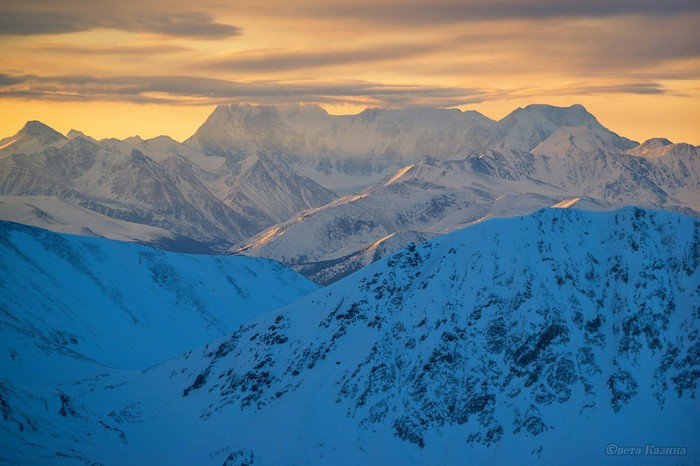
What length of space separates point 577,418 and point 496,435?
589 inches

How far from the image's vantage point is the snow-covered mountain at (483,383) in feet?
558

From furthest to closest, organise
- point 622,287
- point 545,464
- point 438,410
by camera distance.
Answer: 1. point 622,287
2. point 438,410
3. point 545,464

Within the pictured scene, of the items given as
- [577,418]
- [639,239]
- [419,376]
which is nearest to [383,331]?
[419,376]

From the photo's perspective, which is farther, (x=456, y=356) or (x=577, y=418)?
(x=456, y=356)

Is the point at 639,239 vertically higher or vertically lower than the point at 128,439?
higher

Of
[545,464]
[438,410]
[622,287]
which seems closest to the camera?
[545,464]

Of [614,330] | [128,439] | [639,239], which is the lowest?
[128,439]

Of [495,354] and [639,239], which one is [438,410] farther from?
[639,239]

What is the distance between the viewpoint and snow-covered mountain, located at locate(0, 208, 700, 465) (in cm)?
17000

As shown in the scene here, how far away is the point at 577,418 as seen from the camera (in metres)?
171

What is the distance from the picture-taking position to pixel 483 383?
178 metres

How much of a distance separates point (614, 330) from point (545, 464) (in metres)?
34.8

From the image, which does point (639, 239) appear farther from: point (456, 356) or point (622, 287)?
point (456, 356)

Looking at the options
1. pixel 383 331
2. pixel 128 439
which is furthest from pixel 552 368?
pixel 128 439
